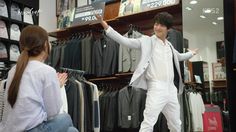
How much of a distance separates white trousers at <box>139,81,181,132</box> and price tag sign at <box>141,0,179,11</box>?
5.94ft

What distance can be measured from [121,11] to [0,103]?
10.3 ft

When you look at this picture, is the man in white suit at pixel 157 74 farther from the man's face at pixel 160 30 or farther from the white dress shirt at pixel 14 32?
the white dress shirt at pixel 14 32

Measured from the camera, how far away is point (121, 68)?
16.5 feet

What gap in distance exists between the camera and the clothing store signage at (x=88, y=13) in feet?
18.4

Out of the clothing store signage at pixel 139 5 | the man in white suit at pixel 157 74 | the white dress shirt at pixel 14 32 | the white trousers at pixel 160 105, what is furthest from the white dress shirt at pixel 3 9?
the white trousers at pixel 160 105

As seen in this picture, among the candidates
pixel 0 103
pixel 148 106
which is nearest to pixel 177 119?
pixel 148 106

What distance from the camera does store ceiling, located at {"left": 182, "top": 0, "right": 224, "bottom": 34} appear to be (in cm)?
425

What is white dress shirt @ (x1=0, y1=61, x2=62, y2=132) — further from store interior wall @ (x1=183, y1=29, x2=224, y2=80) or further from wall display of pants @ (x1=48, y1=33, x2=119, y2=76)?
wall display of pants @ (x1=48, y1=33, x2=119, y2=76)

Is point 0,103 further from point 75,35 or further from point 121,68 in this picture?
point 75,35

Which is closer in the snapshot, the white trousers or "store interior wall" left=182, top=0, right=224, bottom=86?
the white trousers

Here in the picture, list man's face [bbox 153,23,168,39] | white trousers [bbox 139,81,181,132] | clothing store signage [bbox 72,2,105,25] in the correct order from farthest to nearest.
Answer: clothing store signage [bbox 72,2,105,25] < man's face [bbox 153,23,168,39] < white trousers [bbox 139,81,181,132]

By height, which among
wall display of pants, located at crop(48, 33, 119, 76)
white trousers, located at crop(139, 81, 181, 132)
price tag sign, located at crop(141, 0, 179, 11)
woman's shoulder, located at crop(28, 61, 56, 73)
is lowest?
white trousers, located at crop(139, 81, 181, 132)

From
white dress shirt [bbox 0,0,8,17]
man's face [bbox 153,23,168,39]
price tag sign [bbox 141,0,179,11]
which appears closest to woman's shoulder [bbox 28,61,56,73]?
man's face [bbox 153,23,168,39]

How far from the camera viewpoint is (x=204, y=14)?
172 inches
